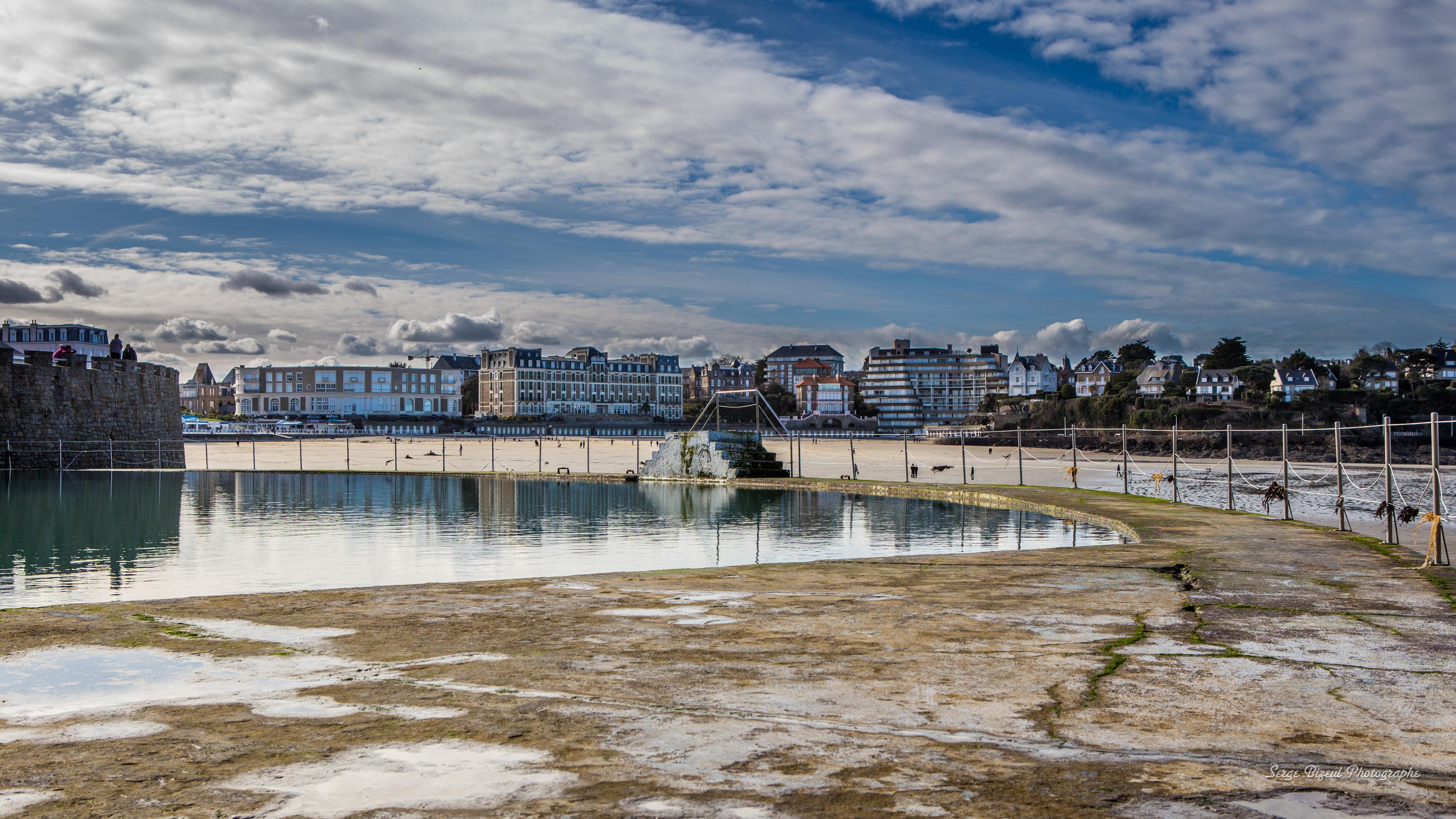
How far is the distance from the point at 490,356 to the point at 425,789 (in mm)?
172008

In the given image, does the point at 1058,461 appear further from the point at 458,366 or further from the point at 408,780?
the point at 458,366

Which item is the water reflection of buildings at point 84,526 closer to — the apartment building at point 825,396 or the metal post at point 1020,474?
the metal post at point 1020,474

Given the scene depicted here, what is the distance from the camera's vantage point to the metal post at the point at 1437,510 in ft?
31.8

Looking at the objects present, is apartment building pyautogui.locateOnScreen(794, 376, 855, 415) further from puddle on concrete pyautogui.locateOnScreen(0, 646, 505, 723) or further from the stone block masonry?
puddle on concrete pyautogui.locateOnScreen(0, 646, 505, 723)

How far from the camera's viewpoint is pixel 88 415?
37906mm

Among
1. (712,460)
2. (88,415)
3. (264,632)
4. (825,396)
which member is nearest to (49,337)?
(88,415)

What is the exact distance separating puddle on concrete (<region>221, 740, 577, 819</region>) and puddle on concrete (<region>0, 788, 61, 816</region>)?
0.59m

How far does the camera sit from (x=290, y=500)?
25.1 m

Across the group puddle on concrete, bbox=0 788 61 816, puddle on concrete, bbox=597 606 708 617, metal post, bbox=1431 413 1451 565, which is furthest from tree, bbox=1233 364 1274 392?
puddle on concrete, bbox=0 788 61 816

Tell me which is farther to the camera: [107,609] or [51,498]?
[51,498]

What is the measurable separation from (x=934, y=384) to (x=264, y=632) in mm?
173198

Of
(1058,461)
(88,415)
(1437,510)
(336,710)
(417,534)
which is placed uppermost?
(88,415)

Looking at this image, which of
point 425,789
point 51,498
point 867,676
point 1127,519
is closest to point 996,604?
point 867,676

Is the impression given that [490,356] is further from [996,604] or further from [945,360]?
[996,604]
